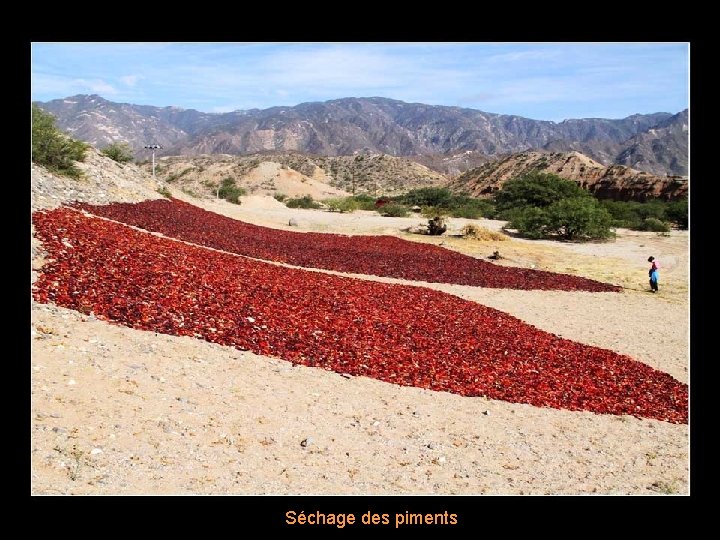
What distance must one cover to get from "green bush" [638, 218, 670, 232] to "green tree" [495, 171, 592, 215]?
485cm

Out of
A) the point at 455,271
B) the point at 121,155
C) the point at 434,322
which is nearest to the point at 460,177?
the point at 121,155

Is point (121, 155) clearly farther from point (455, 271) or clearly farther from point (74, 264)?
point (74, 264)

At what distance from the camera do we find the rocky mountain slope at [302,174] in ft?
280

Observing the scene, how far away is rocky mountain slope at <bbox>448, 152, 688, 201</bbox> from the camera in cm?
6334

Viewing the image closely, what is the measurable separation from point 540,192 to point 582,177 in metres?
32.3

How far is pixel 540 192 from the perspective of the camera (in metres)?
49.1

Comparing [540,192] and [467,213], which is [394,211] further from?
[540,192]

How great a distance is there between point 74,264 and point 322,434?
19.3ft

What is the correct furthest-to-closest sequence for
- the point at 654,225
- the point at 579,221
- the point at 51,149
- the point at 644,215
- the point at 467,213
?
the point at 467,213 → the point at 644,215 → the point at 654,225 → the point at 579,221 → the point at 51,149

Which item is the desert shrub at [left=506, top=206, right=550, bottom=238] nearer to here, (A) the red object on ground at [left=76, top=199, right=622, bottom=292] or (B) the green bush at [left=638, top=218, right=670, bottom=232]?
(B) the green bush at [left=638, top=218, right=670, bottom=232]

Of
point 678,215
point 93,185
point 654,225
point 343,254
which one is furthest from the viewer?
point 678,215

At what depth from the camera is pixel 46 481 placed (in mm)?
4508

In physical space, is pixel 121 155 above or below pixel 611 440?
above

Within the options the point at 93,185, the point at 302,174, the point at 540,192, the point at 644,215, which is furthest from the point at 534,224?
the point at 302,174
